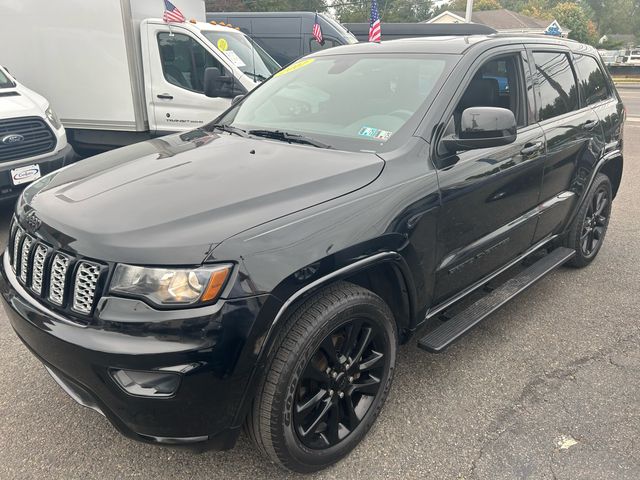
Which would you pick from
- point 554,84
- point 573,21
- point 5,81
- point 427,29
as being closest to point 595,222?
point 554,84

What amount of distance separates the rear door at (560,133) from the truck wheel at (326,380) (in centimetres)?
177

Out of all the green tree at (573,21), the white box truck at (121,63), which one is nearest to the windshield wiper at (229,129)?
the white box truck at (121,63)

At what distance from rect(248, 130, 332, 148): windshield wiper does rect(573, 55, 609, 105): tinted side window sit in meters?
2.43

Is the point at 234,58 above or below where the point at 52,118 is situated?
above

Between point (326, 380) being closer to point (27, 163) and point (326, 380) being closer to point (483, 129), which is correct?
point (483, 129)

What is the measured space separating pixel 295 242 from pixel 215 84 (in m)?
3.95

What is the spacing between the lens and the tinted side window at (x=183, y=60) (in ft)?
22.1

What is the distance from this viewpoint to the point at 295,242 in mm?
1941

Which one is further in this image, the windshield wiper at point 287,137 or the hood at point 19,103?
the hood at point 19,103

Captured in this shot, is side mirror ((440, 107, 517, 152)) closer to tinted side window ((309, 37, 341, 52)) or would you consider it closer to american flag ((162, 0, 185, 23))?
american flag ((162, 0, 185, 23))

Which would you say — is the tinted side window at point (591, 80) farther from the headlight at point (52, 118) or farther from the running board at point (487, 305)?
the headlight at point (52, 118)

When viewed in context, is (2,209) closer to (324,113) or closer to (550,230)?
A: (324,113)

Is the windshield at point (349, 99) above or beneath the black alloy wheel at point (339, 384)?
above

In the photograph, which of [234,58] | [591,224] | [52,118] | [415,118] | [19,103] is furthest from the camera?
[234,58]
